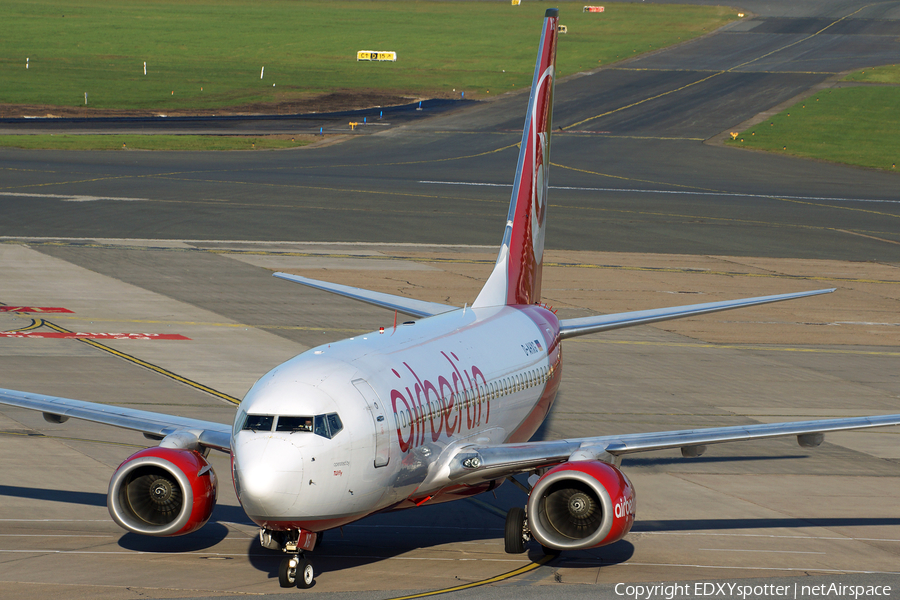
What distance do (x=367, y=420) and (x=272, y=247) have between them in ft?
143

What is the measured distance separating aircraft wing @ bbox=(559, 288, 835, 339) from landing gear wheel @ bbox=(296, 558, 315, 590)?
41.6 ft

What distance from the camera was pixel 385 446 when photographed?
1934 centimetres

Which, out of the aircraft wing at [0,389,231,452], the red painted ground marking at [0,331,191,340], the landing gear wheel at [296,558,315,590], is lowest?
the red painted ground marking at [0,331,191,340]

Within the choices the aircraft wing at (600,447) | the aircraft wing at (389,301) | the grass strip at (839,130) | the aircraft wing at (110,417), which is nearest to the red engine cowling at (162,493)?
the aircraft wing at (110,417)

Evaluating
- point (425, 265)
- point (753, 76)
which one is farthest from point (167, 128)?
point (753, 76)

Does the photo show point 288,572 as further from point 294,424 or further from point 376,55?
point 376,55

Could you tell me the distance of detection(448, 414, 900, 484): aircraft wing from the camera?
2156cm

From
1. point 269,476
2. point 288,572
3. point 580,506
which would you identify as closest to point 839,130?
point 580,506

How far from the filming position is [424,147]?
104 meters

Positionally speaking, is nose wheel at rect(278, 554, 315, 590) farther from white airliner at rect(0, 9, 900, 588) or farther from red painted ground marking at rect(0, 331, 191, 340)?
red painted ground marking at rect(0, 331, 191, 340)

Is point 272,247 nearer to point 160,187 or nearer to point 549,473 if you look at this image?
point 160,187

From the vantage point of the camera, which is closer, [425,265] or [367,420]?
[367,420]

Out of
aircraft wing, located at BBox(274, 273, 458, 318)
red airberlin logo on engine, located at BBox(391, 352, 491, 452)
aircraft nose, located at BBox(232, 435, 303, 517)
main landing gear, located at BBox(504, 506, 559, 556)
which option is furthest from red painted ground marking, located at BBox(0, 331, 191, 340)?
aircraft nose, located at BBox(232, 435, 303, 517)

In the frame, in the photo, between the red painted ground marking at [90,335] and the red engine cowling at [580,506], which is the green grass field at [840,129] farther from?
the red engine cowling at [580,506]
